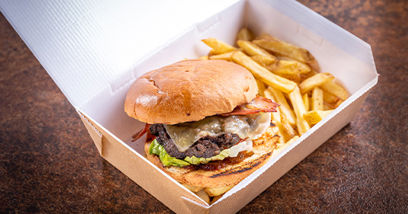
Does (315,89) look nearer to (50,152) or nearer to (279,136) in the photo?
(279,136)

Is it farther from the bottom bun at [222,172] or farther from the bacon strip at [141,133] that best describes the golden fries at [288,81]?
the bacon strip at [141,133]

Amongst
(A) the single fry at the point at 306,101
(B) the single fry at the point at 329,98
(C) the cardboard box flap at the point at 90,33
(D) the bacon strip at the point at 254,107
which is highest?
(C) the cardboard box flap at the point at 90,33

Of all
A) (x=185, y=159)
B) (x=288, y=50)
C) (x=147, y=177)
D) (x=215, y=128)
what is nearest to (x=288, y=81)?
(x=288, y=50)

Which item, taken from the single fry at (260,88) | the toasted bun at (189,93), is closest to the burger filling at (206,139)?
the toasted bun at (189,93)

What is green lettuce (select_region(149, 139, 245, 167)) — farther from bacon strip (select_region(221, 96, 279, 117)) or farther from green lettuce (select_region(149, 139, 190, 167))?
bacon strip (select_region(221, 96, 279, 117))

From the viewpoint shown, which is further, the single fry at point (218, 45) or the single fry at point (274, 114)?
the single fry at point (218, 45)

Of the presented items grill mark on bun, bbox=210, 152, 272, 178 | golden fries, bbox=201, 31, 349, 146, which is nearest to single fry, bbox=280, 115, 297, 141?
golden fries, bbox=201, 31, 349, 146
